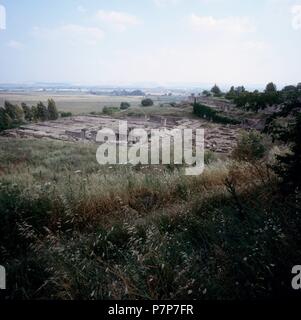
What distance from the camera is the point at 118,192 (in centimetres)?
540

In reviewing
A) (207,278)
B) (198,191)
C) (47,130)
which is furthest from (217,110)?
(207,278)

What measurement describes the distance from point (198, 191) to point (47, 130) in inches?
1396

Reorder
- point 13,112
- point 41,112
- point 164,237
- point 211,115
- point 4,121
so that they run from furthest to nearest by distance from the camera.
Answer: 1. point 41,112
2. point 13,112
3. point 4,121
4. point 211,115
5. point 164,237

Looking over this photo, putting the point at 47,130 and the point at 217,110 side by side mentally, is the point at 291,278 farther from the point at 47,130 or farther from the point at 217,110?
the point at 217,110

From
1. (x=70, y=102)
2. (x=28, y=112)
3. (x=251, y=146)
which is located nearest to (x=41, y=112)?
(x=28, y=112)

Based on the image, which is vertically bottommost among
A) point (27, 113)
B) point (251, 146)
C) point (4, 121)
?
point (251, 146)

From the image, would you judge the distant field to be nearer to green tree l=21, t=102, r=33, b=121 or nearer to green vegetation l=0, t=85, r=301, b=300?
green tree l=21, t=102, r=33, b=121

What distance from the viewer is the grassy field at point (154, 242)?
2416 millimetres

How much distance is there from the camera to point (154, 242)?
3275 millimetres

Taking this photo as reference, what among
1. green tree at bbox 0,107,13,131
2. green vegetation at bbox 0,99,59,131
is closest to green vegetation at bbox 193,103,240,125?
green vegetation at bbox 0,99,59,131

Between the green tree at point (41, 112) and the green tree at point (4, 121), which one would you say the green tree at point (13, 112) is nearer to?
the green tree at point (4, 121)

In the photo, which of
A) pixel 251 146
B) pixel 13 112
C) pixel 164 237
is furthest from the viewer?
pixel 13 112

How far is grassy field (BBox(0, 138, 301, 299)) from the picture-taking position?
2416 mm

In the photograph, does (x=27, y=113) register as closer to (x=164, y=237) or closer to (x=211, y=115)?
(x=211, y=115)
